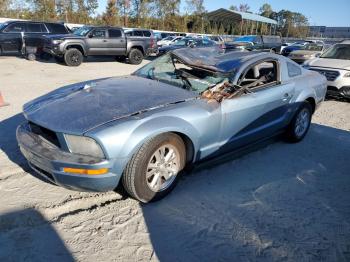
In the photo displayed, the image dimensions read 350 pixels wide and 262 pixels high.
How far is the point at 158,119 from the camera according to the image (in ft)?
10.9

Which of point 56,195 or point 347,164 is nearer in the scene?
point 56,195

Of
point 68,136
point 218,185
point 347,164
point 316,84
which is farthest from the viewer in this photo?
point 316,84

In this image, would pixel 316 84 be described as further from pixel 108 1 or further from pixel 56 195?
pixel 108 1

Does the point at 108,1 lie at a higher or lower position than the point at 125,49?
higher

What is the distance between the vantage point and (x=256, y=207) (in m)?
3.58

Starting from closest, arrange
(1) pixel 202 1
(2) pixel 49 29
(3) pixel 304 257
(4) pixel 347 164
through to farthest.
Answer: (3) pixel 304 257, (4) pixel 347 164, (2) pixel 49 29, (1) pixel 202 1

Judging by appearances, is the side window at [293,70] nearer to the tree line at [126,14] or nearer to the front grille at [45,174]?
the front grille at [45,174]

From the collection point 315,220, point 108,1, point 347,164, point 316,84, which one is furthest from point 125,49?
point 108,1

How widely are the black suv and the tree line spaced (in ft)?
76.9

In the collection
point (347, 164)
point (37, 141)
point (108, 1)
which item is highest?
point (108, 1)

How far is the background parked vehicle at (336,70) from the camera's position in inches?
343

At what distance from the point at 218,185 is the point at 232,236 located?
954mm

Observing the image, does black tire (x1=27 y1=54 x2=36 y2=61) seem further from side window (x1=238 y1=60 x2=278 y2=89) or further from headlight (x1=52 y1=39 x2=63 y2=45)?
side window (x1=238 y1=60 x2=278 y2=89)

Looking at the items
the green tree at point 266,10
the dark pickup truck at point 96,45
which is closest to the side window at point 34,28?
the dark pickup truck at point 96,45
